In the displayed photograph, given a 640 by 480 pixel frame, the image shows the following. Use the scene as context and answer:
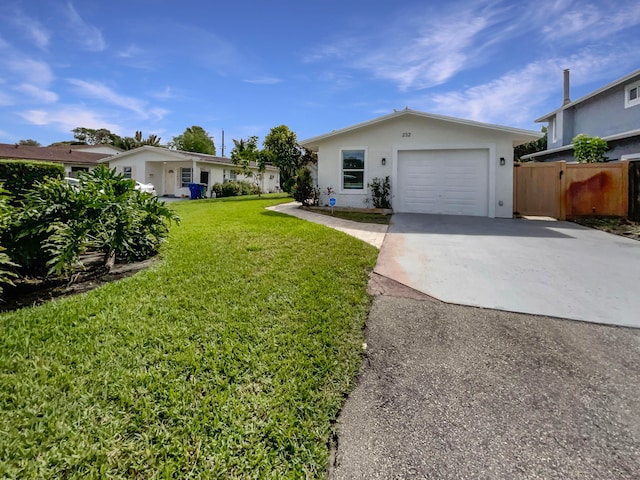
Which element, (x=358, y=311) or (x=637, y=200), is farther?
(x=637, y=200)

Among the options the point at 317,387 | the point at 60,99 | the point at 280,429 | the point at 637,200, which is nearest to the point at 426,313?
the point at 317,387

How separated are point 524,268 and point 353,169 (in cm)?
861

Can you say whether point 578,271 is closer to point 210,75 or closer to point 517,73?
point 517,73

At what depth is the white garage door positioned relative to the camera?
37.9 feet

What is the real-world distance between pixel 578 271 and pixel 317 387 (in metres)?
5.08

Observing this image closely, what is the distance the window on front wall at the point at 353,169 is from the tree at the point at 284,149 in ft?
34.9

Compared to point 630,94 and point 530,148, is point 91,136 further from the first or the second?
point 630,94

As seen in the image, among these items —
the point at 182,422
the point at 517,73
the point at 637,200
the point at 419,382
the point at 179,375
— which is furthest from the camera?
the point at 517,73

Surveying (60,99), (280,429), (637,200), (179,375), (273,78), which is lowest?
(280,429)

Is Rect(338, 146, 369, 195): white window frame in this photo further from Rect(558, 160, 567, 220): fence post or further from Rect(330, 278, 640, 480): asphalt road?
Rect(330, 278, 640, 480): asphalt road

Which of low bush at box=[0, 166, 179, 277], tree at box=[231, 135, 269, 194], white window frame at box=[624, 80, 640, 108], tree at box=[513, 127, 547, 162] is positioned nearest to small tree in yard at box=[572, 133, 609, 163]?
white window frame at box=[624, 80, 640, 108]

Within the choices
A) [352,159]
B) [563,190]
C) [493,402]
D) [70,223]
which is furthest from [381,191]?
[493,402]

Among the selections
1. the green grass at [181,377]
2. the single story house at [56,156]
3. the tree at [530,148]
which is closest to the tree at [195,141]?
the single story house at [56,156]

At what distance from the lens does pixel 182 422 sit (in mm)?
1967
